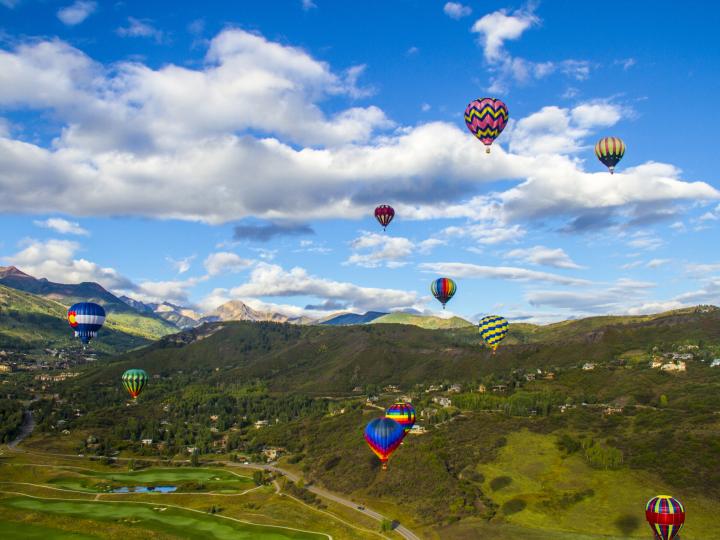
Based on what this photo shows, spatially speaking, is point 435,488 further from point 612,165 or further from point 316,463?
point 612,165

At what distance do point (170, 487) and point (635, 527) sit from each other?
131m

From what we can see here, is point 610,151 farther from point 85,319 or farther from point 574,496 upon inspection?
point 85,319

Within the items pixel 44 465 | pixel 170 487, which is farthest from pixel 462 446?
pixel 44 465

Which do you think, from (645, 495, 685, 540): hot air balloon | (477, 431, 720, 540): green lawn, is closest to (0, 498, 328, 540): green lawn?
(477, 431, 720, 540): green lawn

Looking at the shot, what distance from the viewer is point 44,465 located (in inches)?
7869

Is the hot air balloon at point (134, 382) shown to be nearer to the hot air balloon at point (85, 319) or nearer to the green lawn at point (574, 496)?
the hot air balloon at point (85, 319)

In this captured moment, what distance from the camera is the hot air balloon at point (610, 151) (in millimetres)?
137625

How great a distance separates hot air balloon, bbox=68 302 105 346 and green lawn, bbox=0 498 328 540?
45679 mm

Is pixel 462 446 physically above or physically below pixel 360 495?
above

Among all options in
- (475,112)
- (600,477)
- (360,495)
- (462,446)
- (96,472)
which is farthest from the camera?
(96,472)

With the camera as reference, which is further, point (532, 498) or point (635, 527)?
point (532, 498)

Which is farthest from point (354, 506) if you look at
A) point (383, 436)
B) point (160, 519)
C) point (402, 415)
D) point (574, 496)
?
point (574, 496)

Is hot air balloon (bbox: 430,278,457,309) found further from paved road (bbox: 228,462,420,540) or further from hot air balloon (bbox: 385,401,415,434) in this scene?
paved road (bbox: 228,462,420,540)

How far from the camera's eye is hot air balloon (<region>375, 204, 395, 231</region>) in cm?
17138
